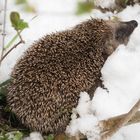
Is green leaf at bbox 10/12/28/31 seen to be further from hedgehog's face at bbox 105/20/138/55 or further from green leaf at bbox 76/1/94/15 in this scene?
green leaf at bbox 76/1/94/15

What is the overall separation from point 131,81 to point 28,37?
3.64ft

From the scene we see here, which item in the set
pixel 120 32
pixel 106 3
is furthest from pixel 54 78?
pixel 106 3

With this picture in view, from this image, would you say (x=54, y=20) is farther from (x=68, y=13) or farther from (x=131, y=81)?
(x=131, y=81)

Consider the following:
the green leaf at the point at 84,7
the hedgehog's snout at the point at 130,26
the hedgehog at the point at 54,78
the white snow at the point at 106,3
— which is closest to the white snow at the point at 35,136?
the hedgehog at the point at 54,78

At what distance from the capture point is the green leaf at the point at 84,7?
5195 mm

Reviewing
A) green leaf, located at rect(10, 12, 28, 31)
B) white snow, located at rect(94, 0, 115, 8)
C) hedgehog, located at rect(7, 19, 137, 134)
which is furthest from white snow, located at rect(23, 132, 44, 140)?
white snow, located at rect(94, 0, 115, 8)

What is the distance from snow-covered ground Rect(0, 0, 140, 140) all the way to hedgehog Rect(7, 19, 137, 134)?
0.13 meters

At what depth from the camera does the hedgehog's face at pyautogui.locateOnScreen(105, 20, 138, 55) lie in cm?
452

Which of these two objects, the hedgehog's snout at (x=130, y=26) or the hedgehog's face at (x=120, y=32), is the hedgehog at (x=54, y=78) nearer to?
the hedgehog's face at (x=120, y=32)

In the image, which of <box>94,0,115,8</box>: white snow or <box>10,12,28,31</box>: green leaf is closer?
<box>10,12,28,31</box>: green leaf

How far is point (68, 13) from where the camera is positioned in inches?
202

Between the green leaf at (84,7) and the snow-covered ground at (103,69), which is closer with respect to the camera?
the snow-covered ground at (103,69)

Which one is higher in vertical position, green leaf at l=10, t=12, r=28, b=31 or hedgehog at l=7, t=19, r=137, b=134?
green leaf at l=10, t=12, r=28, b=31

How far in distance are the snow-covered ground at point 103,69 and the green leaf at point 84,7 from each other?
0.06 metres
